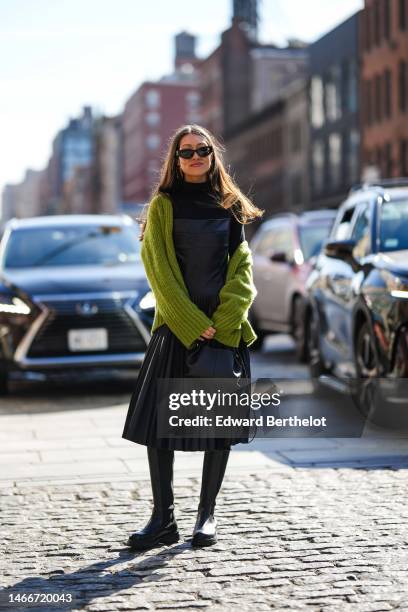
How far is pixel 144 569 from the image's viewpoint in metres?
4.95

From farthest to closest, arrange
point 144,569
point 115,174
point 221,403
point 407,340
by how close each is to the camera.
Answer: point 115,174 < point 407,340 < point 221,403 < point 144,569

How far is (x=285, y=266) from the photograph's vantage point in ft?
52.6

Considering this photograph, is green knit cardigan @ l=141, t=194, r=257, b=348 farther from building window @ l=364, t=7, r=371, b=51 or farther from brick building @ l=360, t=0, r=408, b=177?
building window @ l=364, t=7, r=371, b=51

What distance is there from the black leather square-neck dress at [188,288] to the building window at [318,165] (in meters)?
62.4

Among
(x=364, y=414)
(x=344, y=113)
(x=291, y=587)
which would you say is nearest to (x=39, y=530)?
(x=291, y=587)

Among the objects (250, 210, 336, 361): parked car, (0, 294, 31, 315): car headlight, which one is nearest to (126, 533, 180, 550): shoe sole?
(0, 294, 31, 315): car headlight

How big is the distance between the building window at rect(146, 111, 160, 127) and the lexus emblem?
13754 cm

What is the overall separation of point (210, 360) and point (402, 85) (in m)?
50.8

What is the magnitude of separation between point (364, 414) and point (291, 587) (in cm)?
475

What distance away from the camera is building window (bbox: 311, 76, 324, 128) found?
67.5 m

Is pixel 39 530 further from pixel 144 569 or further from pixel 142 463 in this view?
pixel 142 463

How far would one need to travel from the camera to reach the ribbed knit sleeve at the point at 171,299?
5246 mm

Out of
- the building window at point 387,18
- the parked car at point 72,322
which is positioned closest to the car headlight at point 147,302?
the parked car at point 72,322

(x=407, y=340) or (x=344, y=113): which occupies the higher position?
(x=344, y=113)
